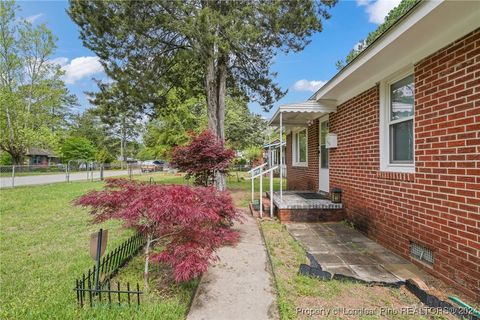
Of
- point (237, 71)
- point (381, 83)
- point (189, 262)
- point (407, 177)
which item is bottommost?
point (189, 262)

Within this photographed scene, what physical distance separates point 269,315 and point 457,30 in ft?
11.1

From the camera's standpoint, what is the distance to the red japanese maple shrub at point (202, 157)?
5.51 m

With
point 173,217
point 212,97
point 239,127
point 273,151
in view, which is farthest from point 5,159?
point 173,217

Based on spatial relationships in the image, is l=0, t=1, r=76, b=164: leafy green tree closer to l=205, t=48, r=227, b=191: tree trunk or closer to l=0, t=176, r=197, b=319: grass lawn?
l=205, t=48, r=227, b=191: tree trunk

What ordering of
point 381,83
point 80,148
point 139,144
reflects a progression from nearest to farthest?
point 381,83
point 80,148
point 139,144

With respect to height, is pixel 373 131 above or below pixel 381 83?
below

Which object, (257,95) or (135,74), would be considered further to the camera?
(257,95)

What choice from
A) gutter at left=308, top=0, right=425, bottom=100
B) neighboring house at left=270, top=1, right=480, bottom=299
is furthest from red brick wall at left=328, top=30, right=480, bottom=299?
gutter at left=308, top=0, right=425, bottom=100

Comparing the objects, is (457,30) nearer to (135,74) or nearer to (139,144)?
(135,74)

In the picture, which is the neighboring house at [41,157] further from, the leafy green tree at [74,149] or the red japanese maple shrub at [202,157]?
the red japanese maple shrub at [202,157]

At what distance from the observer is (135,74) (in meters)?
8.70

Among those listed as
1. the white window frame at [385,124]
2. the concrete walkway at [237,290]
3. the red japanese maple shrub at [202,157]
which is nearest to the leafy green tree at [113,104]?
the red japanese maple shrub at [202,157]

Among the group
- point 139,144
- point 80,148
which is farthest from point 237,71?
point 139,144

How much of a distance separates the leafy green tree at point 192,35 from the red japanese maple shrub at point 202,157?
55.6 inches
